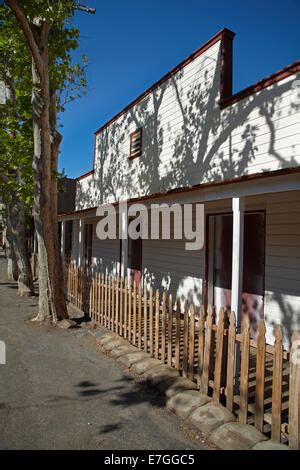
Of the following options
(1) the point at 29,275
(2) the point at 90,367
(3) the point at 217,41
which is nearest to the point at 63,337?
(2) the point at 90,367

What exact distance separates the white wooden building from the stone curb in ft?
4.51

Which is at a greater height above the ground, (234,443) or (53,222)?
(53,222)

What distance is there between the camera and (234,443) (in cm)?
323

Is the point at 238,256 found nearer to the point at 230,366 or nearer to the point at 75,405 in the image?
the point at 230,366

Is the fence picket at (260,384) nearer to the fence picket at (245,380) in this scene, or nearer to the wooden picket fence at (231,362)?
the wooden picket fence at (231,362)

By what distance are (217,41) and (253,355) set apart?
6749mm

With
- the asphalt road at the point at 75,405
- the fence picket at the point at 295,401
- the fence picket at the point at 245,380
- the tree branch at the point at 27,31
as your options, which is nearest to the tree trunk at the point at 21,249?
the asphalt road at the point at 75,405

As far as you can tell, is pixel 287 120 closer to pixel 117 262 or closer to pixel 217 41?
pixel 217 41

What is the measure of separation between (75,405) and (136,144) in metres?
8.57

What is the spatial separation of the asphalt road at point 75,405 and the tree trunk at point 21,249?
20.3 ft

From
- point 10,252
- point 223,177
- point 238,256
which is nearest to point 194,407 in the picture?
point 238,256

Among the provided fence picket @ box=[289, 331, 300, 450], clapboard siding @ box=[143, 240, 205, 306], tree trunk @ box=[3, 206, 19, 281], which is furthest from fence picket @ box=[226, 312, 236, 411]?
tree trunk @ box=[3, 206, 19, 281]

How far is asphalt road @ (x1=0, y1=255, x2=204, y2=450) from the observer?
3385mm

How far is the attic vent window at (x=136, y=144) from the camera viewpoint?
424 inches
